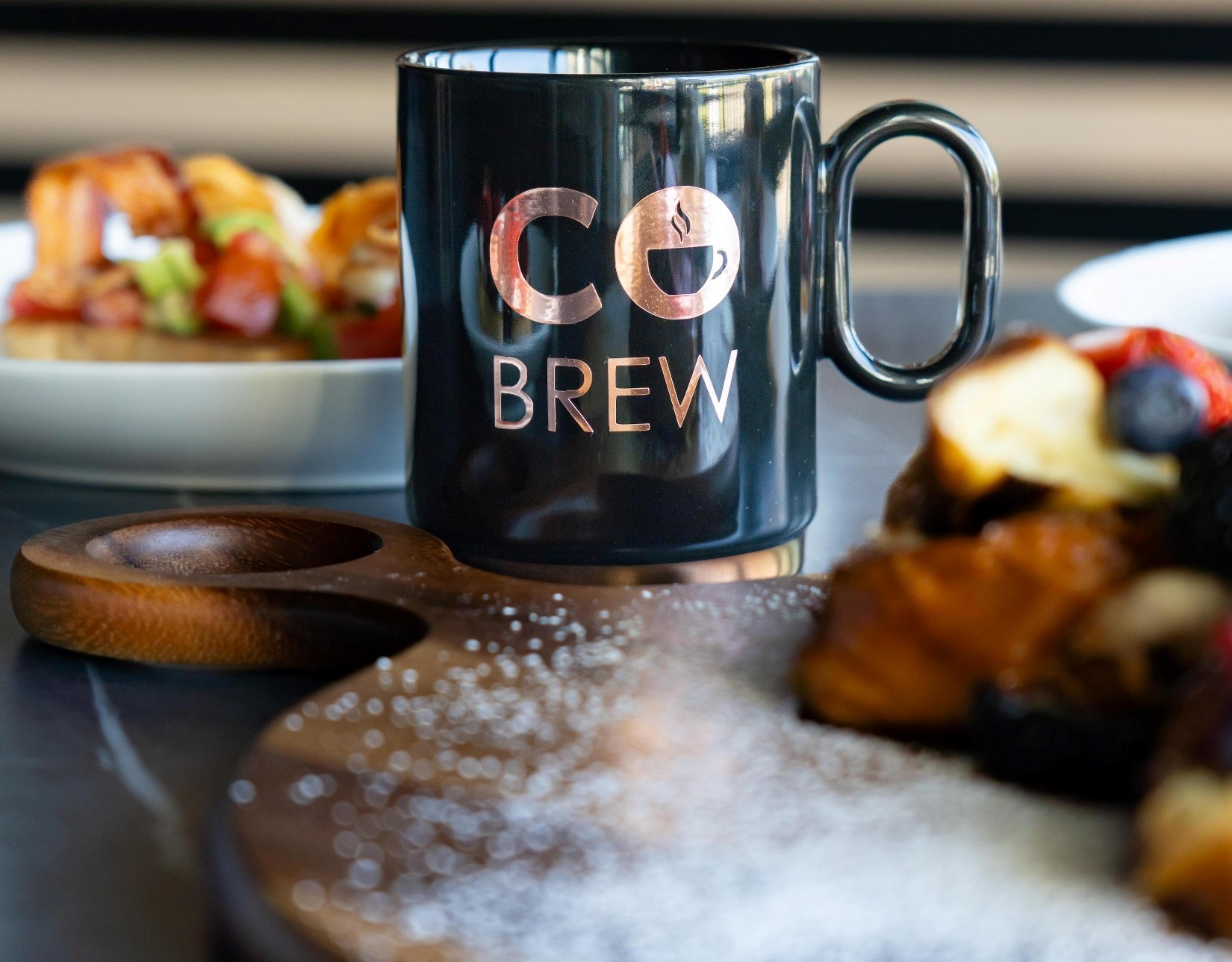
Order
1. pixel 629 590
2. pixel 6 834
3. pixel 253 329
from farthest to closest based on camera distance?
1. pixel 253 329
2. pixel 629 590
3. pixel 6 834

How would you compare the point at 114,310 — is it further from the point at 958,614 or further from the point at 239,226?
the point at 958,614

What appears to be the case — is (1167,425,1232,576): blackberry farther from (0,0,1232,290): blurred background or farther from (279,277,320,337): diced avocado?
(0,0,1232,290): blurred background

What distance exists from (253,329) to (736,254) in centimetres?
44

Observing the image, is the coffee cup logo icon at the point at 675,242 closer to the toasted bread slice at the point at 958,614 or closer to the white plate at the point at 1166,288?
the toasted bread slice at the point at 958,614

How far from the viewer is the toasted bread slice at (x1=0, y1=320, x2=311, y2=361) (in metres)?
0.99

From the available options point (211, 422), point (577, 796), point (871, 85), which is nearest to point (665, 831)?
point (577, 796)

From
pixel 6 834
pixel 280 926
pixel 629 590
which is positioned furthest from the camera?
pixel 629 590

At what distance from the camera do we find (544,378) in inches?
25.1

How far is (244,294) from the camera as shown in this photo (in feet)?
3.24

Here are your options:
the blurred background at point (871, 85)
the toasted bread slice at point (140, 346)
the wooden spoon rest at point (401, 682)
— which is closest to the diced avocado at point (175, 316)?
the toasted bread slice at point (140, 346)

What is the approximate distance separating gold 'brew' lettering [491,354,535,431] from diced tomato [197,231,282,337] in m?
0.39

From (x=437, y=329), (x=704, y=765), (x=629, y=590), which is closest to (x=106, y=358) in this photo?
(x=437, y=329)

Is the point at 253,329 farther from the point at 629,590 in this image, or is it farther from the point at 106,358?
the point at 629,590

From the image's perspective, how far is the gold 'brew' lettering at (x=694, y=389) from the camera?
637mm
